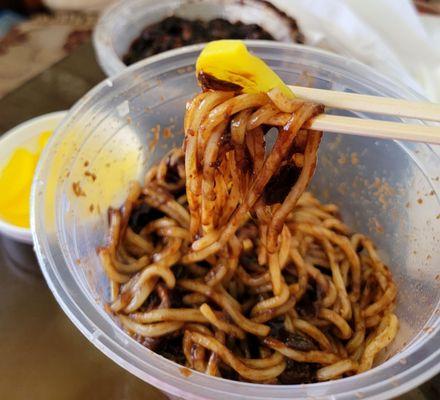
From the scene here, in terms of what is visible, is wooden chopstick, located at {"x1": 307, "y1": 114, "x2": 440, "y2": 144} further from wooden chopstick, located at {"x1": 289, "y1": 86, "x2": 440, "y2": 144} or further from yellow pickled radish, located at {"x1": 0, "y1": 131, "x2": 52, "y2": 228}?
yellow pickled radish, located at {"x1": 0, "y1": 131, "x2": 52, "y2": 228}

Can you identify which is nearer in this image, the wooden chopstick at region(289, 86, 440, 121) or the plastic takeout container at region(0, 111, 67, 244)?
the wooden chopstick at region(289, 86, 440, 121)

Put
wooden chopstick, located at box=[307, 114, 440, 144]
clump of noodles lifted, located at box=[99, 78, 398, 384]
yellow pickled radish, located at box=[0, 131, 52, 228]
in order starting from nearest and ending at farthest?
wooden chopstick, located at box=[307, 114, 440, 144] < clump of noodles lifted, located at box=[99, 78, 398, 384] < yellow pickled radish, located at box=[0, 131, 52, 228]

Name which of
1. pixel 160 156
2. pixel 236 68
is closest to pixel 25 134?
pixel 160 156

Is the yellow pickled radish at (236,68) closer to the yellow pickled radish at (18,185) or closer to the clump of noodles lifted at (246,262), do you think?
the clump of noodles lifted at (246,262)

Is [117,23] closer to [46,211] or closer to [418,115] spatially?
[46,211]

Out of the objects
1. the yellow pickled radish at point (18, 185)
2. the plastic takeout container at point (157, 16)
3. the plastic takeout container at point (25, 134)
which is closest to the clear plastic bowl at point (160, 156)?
the yellow pickled radish at point (18, 185)

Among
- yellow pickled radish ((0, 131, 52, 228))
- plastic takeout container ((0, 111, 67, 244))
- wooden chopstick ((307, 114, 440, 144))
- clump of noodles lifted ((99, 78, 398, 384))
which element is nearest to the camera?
wooden chopstick ((307, 114, 440, 144))

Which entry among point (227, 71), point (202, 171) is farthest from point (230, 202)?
point (227, 71)

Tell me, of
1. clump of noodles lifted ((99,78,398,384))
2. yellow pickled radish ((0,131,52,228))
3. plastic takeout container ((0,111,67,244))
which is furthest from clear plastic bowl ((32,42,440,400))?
plastic takeout container ((0,111,67,244))
